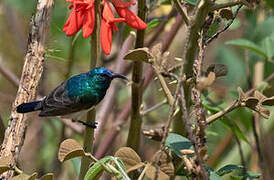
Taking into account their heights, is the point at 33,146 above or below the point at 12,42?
below

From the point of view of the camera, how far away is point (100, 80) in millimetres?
1890

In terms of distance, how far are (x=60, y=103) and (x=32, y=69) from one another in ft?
1.32

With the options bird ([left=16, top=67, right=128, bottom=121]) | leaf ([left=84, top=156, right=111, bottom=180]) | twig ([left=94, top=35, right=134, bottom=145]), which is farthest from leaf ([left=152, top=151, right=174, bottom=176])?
twig ([left=94, top=35, right=134, bottom=145])

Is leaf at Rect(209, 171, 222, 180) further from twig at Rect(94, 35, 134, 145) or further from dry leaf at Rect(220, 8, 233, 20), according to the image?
twig at Rect(94, 35, 134, 145)

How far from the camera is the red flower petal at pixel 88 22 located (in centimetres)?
138

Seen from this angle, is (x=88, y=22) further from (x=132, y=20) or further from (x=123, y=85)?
(x=123, y=85)

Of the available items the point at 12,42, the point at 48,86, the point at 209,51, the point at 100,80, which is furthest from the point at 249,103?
the point at 209,51

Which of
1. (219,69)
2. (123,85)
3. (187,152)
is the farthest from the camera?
(123,85)

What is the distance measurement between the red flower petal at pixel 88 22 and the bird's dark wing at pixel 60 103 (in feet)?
1.97

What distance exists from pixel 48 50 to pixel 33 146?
2.14 metres

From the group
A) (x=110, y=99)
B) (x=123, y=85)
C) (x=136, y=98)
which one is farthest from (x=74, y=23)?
(x=123, y=85)

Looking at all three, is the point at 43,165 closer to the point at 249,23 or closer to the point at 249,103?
the point at 249,23

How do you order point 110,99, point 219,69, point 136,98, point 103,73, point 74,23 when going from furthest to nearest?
1. point 110,99
2. point 103,73
3. point 136,98
4. point 219,69
5. point 74,23

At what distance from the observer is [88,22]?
1382mm
